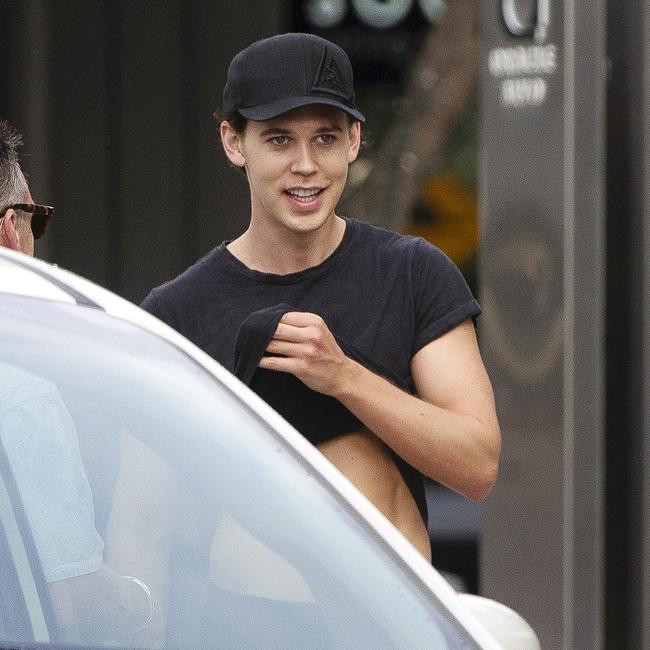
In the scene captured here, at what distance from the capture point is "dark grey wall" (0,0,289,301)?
9750 mm

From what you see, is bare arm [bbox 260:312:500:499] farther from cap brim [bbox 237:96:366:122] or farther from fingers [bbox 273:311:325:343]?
cap brim [bbox 237:96:366:122]

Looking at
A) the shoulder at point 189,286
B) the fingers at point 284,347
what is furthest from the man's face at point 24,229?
the fingers at point 284,347

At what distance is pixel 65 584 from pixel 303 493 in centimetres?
31

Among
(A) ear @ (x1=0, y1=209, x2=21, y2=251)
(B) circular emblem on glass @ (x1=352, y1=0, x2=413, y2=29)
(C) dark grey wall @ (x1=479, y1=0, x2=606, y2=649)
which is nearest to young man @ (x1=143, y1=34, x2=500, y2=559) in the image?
(A) ear @ (x1=0, y1=209, x2=21, y2=251)

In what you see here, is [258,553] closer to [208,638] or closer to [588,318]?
[208,638]

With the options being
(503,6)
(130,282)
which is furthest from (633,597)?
(130,282)

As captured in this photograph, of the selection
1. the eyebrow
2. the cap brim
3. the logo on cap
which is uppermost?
the logo on cap

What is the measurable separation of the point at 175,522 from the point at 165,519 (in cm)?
2

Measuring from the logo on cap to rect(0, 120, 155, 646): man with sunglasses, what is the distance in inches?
34.3

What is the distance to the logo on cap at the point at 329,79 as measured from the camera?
276 cm

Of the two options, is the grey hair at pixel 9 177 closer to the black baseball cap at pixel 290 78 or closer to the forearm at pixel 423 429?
the black baseball cap at pixel 290 78

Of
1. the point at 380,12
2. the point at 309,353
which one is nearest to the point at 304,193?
the point at 309,353

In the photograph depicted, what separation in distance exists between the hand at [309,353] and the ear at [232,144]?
0.43m

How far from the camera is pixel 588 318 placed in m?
5.47
